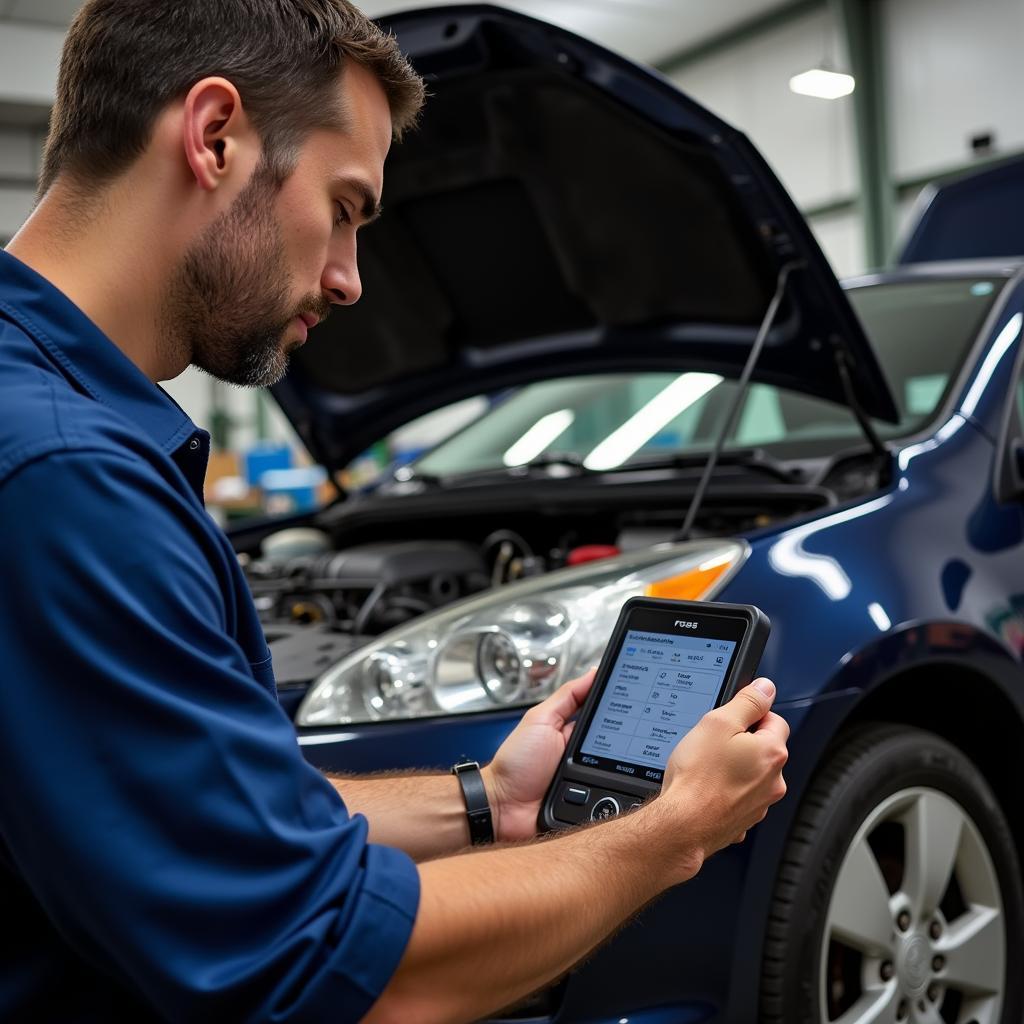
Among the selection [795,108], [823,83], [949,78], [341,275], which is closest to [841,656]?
[341,275]

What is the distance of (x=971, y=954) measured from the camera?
1.68 metres

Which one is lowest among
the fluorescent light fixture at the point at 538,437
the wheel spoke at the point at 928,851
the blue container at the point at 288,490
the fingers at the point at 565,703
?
the blue container at the point at 288,490

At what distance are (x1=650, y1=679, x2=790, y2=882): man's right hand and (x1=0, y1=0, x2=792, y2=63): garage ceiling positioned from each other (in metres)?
9.21

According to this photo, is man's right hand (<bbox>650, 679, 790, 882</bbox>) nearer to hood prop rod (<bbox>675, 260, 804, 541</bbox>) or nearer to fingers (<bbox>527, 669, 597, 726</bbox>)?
fingers (<bbox>527, 669, 597, 726</bbox>)

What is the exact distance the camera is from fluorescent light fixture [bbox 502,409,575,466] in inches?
111

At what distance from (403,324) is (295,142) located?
1.64 metres

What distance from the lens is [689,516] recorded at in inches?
71.2

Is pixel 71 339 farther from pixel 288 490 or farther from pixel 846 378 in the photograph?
pixel 288 490

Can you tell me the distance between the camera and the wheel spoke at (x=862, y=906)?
1.50 meters

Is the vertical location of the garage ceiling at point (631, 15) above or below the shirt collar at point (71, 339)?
below

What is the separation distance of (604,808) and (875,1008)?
2.01 ft

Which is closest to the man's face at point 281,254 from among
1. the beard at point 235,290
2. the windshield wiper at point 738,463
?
the beard at point 235,290

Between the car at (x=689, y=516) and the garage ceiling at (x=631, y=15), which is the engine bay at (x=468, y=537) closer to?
the car at (x=689, y=516)

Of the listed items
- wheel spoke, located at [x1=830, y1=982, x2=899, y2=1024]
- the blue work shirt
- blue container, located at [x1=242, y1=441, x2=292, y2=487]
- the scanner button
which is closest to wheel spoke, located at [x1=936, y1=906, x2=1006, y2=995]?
wheel spoke, located at [x1=830, y1=982, x2=899, y2=1024]
